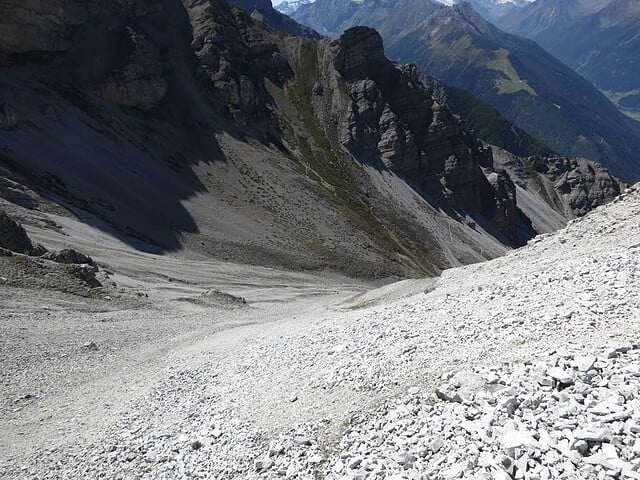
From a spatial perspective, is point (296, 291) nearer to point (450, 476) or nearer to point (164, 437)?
point (164, 437)

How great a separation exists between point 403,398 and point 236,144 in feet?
357

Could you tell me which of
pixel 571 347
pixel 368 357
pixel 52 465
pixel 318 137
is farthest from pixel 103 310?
pixel 318 137

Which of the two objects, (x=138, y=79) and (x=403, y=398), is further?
(x=138, y=79)

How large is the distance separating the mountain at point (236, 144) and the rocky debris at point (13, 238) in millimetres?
21553

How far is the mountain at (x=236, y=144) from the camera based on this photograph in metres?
82.0

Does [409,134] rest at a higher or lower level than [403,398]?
higher

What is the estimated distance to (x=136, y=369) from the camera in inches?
1001

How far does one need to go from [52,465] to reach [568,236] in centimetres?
Result: 2784

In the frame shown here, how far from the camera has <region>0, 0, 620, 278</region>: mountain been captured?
269 ft

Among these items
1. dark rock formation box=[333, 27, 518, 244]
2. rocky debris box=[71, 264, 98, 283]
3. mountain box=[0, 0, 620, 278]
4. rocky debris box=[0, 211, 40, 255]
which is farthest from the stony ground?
dark rock formation box=[333, 27, 518, 244]

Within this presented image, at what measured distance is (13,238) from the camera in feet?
145

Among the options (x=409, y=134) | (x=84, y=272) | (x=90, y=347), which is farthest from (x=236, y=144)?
(x=90, y=347)

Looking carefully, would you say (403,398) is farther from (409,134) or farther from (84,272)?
(409,134)

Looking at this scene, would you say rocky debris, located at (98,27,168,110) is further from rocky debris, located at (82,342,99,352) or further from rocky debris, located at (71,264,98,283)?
rocky debris, located at (82,342,99,352)
